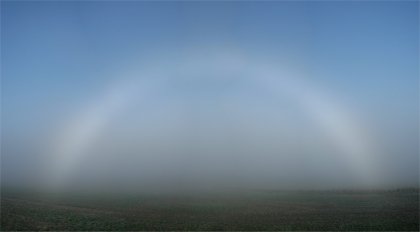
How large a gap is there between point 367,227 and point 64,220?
33002 mm

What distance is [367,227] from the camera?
38.6 meters

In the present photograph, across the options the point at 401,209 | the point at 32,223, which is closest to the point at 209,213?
the point at 32,223

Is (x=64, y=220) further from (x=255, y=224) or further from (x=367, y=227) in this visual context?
(x=367, y=227)

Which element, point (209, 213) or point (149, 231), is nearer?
point (149, 231)

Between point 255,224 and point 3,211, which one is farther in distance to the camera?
point 3,211

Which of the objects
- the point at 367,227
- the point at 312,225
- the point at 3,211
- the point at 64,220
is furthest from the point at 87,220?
the point at 367,227

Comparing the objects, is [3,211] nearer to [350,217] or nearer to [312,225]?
[312,225]

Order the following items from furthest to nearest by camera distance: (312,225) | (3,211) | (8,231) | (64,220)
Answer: (3,211) < (64,220) < (312,225) < (8,231)

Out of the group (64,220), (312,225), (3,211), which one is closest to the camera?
(312,225)

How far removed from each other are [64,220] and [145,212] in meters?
11.7

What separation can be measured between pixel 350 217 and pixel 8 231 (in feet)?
123

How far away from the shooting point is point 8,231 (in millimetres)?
37156

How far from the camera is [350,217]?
45.2 metres

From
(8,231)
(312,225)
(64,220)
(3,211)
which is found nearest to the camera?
(8,231)
